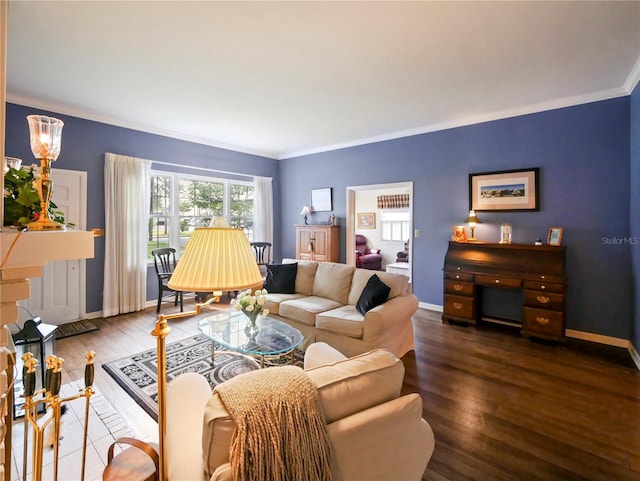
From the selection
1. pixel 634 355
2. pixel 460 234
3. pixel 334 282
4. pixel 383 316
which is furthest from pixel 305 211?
pixel 634 355

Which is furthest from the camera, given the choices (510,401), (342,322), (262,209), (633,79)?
(262,209)

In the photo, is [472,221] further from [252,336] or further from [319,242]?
[252,336]

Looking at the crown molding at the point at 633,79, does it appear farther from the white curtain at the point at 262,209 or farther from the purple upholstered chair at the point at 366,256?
the purple upholstered chair at the point at 366,256

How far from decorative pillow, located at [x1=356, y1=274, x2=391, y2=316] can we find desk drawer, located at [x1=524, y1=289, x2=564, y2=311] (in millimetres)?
1800

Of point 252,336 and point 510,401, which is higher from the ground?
point 252,336

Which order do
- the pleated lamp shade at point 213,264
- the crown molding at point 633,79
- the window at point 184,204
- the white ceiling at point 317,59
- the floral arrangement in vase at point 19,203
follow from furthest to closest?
the window at point 184,204 < the crown molding at point 633,79 < the white ceiling at point 317,59 < the pleated lamp shade at point 213,264 < the floral arrangement in vase at point 19,203

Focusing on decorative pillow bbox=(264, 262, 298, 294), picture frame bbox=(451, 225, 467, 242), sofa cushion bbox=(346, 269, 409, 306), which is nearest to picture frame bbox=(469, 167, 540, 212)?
picture frame bbox=(451, 225, 467, 242)

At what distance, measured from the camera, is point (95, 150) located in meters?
4.24

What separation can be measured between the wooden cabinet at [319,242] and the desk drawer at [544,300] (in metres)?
3.11

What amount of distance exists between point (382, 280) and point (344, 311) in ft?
1.69

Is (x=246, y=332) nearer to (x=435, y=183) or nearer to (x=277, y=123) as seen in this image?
(x=277, y=123)

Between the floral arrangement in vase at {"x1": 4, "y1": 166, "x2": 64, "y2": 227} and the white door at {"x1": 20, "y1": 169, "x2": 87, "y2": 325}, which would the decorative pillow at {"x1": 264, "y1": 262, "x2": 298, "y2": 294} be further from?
the floral arrangement in vase at {"x1": 4, "y1": 166, "x2": 64, "y2": 227}

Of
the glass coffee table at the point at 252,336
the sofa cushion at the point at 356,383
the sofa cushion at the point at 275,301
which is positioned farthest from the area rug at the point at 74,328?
the sofa cushion at the point at 356,383

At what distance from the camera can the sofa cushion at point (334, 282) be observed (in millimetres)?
3541
